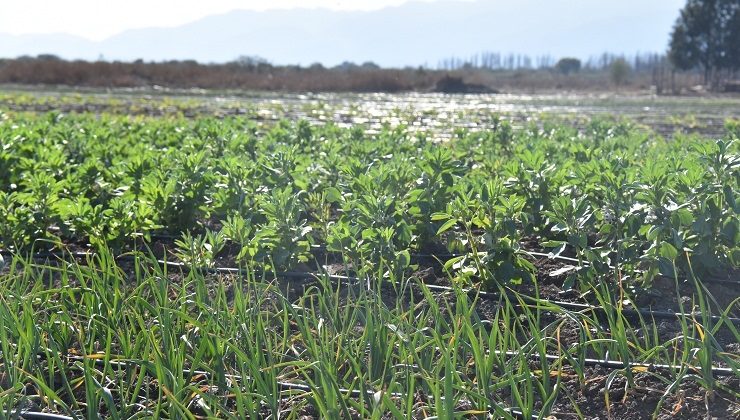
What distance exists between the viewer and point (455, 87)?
47438mm

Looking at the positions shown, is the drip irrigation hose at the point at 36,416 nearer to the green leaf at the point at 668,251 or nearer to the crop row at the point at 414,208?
the crop row at the point at 414,208

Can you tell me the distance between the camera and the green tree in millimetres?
55562

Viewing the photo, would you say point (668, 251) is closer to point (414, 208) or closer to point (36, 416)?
point (414, 208)

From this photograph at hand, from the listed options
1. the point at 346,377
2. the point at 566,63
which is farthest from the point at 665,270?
the point at 566,63

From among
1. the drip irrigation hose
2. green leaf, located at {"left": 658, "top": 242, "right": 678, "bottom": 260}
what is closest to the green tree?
green leaf, located at {"left": 658, "top": 242, "right": 678, "bottom": 260}

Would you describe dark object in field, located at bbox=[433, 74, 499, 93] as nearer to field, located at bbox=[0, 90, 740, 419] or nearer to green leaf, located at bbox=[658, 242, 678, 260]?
field, located at bbox=[0, 90, 740, 419]

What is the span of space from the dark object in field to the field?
1639 inches

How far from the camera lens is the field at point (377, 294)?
258 centimetres

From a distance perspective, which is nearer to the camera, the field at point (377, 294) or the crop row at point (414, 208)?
the field at point (377, 294)

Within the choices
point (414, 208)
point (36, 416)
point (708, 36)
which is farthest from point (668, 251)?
point (708, 36)

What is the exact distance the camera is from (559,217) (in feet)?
12.0

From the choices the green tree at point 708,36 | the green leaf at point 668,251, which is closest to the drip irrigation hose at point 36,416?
the green leaf at point 668,251

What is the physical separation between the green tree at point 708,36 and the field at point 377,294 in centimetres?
5493

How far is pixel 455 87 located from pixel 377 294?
148ft
